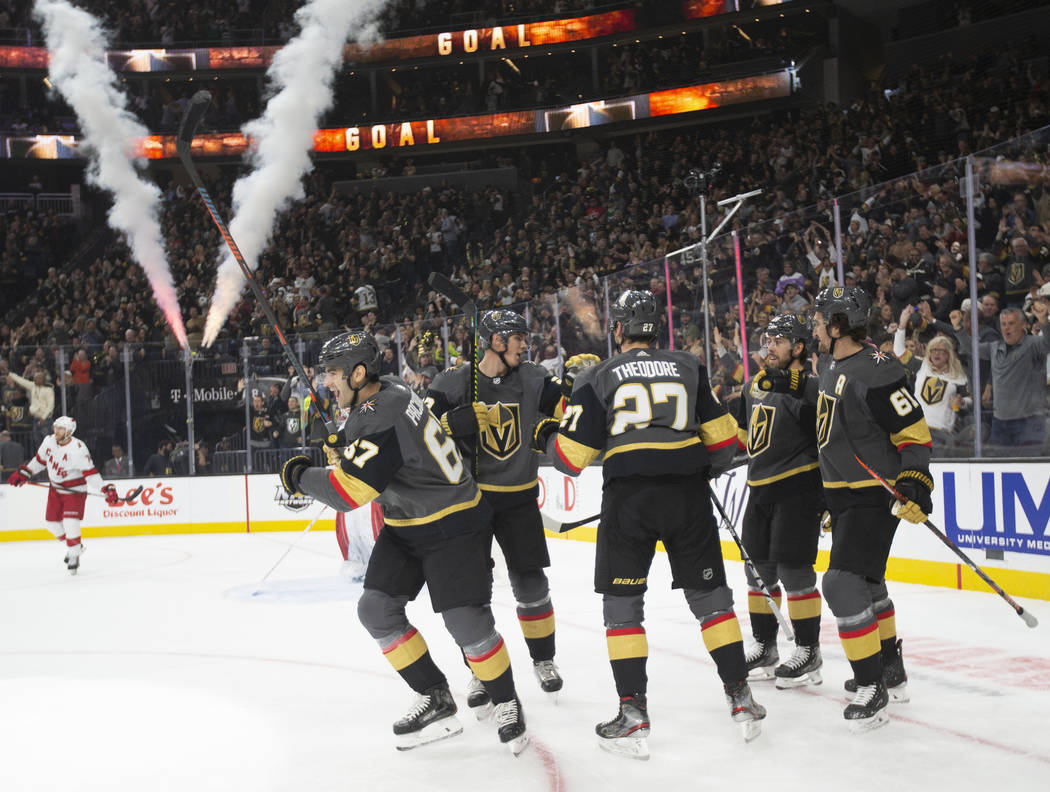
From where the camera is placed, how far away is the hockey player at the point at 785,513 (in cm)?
426

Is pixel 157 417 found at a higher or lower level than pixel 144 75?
lower

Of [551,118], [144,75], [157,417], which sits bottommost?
[157,417]

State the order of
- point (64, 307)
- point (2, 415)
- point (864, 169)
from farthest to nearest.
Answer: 1. point (64, 307)
2. point (864, 169)
3. point (2, 415)

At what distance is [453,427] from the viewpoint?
4102mm

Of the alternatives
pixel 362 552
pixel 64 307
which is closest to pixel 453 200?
pixel 64 307

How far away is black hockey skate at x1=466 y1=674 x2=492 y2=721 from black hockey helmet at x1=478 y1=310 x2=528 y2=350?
1.47 m

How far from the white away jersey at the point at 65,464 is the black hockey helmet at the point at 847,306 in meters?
7.89

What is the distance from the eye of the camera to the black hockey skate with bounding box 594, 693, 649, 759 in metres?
3.37

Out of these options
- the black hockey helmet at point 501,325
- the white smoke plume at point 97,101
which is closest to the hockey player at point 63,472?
the black hockey helmet at point 501,325

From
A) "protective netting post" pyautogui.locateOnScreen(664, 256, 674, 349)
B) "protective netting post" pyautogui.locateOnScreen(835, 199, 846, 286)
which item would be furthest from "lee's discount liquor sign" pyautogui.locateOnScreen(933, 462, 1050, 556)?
"protective netting post" pyautogui.locateOnScreen(664, 256, 674, 349)

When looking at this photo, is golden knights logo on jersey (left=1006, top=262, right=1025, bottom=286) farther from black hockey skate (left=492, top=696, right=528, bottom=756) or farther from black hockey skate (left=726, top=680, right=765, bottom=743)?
black hockey skate (left=492, top=696, right=528, bottom=756)

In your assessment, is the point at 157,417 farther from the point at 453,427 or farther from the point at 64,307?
the point at 453,427

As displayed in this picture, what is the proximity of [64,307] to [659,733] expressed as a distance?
17.0m

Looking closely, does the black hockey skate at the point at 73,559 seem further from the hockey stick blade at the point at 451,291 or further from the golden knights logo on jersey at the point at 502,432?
the golden knights logo on jersey at the point at 502,432
